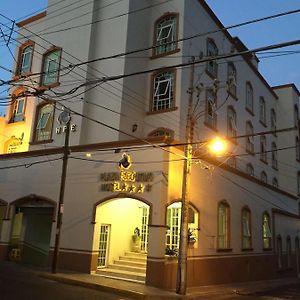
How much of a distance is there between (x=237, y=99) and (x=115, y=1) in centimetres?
1103

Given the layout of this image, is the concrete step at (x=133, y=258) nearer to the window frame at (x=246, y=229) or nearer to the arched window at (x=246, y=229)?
the window frame at (x=246, y=229)

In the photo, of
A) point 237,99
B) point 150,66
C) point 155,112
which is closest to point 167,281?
point 155,112

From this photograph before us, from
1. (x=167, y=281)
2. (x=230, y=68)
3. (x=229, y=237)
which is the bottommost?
(x=167, y=281)

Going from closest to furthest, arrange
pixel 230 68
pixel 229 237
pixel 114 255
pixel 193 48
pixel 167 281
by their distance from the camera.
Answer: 1. pixel 167 281
2. pixel 114 255
3. pixel 229 237
4. pixel 193 48
5. pixel 230 68

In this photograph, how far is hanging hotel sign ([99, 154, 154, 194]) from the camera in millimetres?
18484

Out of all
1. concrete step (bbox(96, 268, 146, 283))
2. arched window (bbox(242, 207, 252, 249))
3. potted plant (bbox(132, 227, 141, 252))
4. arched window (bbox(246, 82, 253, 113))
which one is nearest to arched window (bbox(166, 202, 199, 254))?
concrete step (bbox(96, 268, 146, 283))

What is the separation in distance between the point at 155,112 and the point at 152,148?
5857 mm

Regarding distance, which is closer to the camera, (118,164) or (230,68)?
(118,164)

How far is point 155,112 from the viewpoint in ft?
78.9

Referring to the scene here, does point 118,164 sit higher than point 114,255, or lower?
higher

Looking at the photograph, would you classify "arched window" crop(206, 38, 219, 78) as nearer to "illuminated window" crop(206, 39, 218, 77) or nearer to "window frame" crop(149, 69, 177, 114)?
"illuminated window" crop(206, 39, 218, 77)

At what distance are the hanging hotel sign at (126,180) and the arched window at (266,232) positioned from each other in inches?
510

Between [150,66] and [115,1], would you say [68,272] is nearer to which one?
[150,66]

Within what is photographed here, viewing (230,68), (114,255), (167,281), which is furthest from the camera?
(230,68)
